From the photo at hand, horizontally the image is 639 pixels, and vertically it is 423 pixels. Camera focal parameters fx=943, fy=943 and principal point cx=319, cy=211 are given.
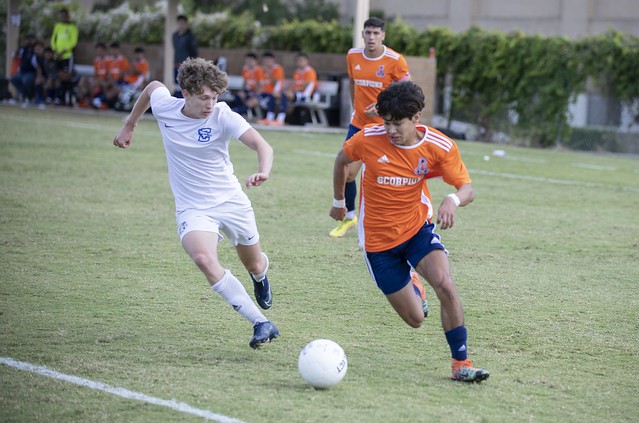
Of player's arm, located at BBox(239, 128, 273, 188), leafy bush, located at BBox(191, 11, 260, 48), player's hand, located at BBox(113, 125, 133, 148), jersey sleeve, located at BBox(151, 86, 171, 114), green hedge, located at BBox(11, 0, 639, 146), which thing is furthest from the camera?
leafy bush, located at BBox(191, 11, 260, 48)

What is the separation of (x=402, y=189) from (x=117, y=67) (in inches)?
859

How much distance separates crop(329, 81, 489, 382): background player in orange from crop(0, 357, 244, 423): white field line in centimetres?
156

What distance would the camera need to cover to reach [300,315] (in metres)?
6.84

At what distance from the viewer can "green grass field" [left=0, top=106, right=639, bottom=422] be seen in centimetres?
500

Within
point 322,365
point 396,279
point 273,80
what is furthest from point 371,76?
point 273,80

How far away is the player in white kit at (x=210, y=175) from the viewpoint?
5867mm

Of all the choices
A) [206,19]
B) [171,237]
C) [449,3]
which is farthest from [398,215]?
[449,3]

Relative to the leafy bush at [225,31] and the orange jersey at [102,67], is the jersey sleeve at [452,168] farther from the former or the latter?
the leafy bush at [225,31]

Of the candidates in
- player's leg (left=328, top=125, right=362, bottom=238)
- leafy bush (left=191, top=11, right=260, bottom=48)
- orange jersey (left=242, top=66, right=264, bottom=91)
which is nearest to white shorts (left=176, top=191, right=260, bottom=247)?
player's leg (left=328, top=125, right=362, bottom=238)

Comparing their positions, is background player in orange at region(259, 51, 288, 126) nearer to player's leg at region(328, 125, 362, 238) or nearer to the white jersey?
player's leg at region(328, 125, 362, 238)

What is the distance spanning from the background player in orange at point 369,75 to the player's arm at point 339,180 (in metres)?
3.66

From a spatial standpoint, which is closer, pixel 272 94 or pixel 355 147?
pixel 355 147

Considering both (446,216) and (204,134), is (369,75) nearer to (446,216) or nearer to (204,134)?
(204,134)

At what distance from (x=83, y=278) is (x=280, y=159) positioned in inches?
357
